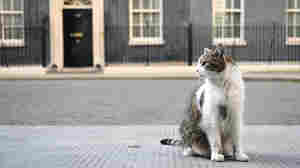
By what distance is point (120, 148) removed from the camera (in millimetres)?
6410

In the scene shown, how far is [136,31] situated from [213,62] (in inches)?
635

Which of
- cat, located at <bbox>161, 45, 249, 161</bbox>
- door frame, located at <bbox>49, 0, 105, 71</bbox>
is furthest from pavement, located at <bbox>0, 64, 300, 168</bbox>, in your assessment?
door frame, located at <bbox>49, 0, 105, 71</bbox>

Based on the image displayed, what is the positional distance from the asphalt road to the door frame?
10.6ft

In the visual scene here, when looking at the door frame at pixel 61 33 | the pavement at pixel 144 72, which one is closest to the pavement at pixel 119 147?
the pavement at pixel 144 72

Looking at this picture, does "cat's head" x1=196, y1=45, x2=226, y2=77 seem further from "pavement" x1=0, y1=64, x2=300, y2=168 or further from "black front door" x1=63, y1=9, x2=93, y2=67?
"black front door" x1=63, y1=9, x2=93, y2=67

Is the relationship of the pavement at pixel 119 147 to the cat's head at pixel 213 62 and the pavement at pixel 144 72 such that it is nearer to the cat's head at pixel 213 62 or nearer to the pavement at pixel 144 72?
the cat's head at pixel 213 62

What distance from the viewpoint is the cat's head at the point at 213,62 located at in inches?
201

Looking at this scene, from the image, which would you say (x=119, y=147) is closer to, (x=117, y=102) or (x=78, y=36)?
(x=117, y=102)

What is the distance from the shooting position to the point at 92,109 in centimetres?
1094

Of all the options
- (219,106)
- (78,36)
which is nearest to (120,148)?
(219,106)

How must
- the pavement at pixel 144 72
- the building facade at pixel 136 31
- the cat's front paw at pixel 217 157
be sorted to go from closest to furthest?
the cat's front paw at pixel 217 157
the pavement at pixel 144 72
the building facade at pixel 136 31

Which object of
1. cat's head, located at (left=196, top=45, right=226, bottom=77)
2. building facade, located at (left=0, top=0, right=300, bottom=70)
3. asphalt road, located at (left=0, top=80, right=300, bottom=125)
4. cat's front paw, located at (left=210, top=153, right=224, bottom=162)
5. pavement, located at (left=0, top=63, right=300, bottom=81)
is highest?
building facade, located at (left=0, top=0, right=300, bottom=70)

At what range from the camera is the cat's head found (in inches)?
201

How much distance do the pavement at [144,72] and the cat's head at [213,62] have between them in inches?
519
